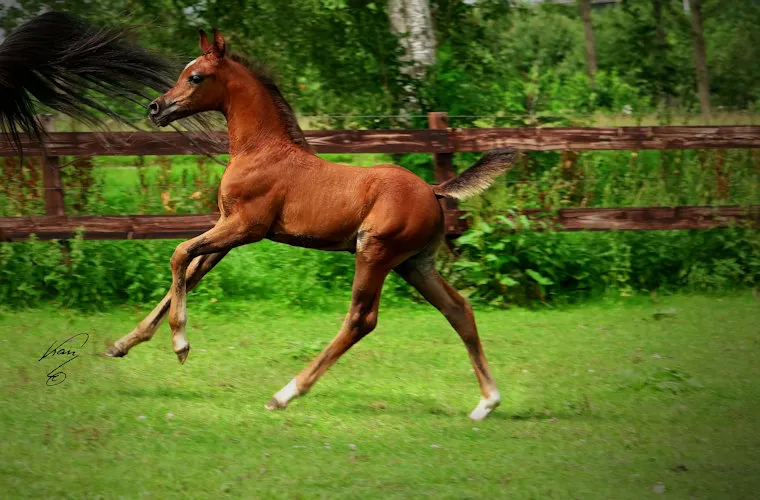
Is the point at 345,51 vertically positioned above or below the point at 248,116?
above

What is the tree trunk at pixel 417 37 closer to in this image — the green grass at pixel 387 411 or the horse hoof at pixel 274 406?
the green grass at pixel 387 411

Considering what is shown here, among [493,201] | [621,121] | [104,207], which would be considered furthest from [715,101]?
[104,207]

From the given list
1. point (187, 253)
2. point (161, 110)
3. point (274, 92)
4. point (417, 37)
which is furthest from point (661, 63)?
point (187, 253)

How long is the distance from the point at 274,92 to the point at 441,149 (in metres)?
3.37

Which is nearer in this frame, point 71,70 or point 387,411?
point 387,411

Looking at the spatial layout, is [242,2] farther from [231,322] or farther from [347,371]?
[347,371]

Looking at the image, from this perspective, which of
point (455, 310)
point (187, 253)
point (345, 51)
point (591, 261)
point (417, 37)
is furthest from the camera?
point (345, 51)

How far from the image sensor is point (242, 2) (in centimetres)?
1148

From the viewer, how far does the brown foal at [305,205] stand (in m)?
5.55

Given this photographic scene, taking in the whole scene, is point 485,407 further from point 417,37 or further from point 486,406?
point 417,37

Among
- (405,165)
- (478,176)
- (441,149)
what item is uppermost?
(478,176)

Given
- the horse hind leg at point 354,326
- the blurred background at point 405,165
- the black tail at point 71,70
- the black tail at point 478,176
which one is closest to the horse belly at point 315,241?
the horse hind leg at point 354,326

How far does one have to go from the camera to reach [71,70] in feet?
22.1
